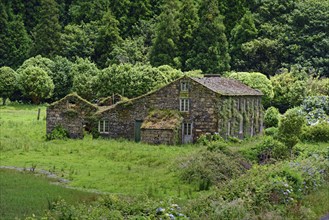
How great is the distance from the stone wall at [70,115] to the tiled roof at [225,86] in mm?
8229

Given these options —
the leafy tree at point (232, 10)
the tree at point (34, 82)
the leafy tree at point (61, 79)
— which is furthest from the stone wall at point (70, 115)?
the leafy tree at point (232, 10)

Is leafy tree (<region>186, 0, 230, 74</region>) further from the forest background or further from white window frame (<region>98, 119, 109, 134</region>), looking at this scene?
white window frame (<region>98, 119, 109, 134</region>)

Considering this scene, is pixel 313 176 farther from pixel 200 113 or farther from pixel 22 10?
pixel 22 10

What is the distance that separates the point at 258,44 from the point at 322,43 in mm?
7581

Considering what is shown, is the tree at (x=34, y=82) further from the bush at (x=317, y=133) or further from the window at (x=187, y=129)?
the bush at (x=317, y=133)

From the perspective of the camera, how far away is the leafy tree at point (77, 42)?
8256 centimetres

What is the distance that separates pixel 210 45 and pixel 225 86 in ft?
97.2

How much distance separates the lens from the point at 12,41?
85.7 metres

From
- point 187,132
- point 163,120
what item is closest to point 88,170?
point 163,120

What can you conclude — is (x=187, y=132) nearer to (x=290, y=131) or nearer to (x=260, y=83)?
(x=290, y=131)

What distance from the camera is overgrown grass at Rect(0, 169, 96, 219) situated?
19156 mm

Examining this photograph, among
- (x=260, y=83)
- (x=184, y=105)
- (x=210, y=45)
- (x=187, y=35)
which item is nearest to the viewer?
(x=184, y=105)

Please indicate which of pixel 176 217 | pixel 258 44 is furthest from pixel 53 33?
pixel 176 217

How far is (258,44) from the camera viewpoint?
77.1 metres
